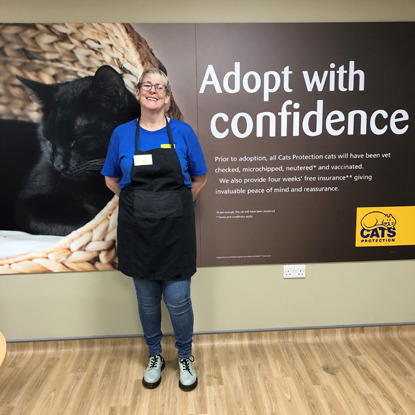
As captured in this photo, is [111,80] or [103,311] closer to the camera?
[111,80]

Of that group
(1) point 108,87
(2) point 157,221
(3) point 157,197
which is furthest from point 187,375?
(1) point 108,87

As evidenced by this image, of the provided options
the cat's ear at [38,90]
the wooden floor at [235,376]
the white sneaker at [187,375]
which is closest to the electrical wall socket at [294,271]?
the wooden floor at [235,376]

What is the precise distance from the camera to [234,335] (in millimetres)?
2516

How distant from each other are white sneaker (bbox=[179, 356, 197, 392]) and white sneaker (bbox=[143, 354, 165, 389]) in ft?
0.40

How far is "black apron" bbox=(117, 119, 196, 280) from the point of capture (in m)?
1.95

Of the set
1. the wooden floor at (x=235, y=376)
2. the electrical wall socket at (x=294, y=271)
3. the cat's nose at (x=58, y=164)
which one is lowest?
the wooden floor at (x=235, y=376)

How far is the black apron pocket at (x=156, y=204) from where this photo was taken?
1.95m

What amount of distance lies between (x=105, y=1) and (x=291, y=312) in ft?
6.70

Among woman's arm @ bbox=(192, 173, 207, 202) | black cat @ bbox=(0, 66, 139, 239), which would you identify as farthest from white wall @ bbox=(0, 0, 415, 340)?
woman's arm @ bbox=(192, 173, 207, 202)

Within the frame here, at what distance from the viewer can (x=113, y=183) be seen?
7.07 ft

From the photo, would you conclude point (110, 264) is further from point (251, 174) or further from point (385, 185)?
point (385, 185)

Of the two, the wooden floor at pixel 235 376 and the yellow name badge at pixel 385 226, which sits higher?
the yellow name badge at pixel 385 226

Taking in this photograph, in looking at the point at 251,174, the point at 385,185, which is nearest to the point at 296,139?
the point at 251,174

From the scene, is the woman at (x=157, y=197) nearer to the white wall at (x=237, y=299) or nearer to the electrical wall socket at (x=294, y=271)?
the white wall at (x=237, y=299)
